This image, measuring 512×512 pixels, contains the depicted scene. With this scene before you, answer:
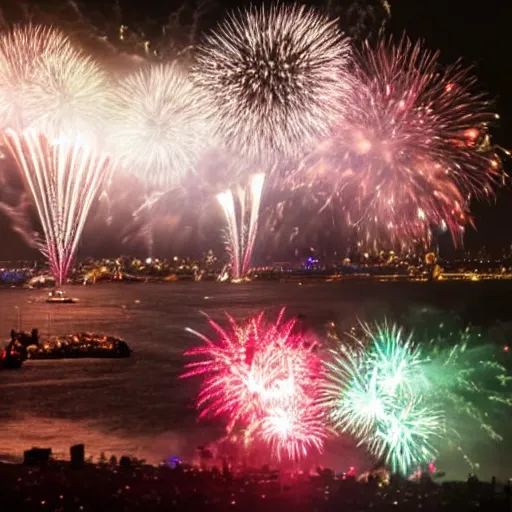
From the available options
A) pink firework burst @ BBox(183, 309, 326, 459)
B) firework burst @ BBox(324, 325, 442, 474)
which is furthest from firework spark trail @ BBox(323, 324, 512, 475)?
pink firework burst @ BBox(183, 309, 326, 459)

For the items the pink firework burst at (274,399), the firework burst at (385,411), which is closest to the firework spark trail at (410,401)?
the firework burst at (385,411)

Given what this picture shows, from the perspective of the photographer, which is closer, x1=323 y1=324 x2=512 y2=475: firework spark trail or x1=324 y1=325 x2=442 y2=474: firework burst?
x1=324 y1=325 x2=442 y2=474: firework burst

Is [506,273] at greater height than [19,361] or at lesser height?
greater

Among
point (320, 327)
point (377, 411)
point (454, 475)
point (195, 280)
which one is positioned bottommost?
point (454, 475)

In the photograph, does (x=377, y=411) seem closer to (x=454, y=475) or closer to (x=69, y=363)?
(x=454, y=475)

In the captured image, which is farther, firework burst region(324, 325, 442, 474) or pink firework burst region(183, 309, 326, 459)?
pink firework burst region(183, 309, 326, 459)

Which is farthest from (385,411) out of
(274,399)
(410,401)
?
(274,399)

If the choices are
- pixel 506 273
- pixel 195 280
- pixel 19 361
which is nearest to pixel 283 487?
pixel 19 361

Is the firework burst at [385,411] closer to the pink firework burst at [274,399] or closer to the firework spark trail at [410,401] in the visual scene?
the firework spark trail at [410,401]

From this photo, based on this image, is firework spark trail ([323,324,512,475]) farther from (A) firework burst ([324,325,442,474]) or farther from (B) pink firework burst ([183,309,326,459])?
(B) pink firework burst ([183,309,326,459])
